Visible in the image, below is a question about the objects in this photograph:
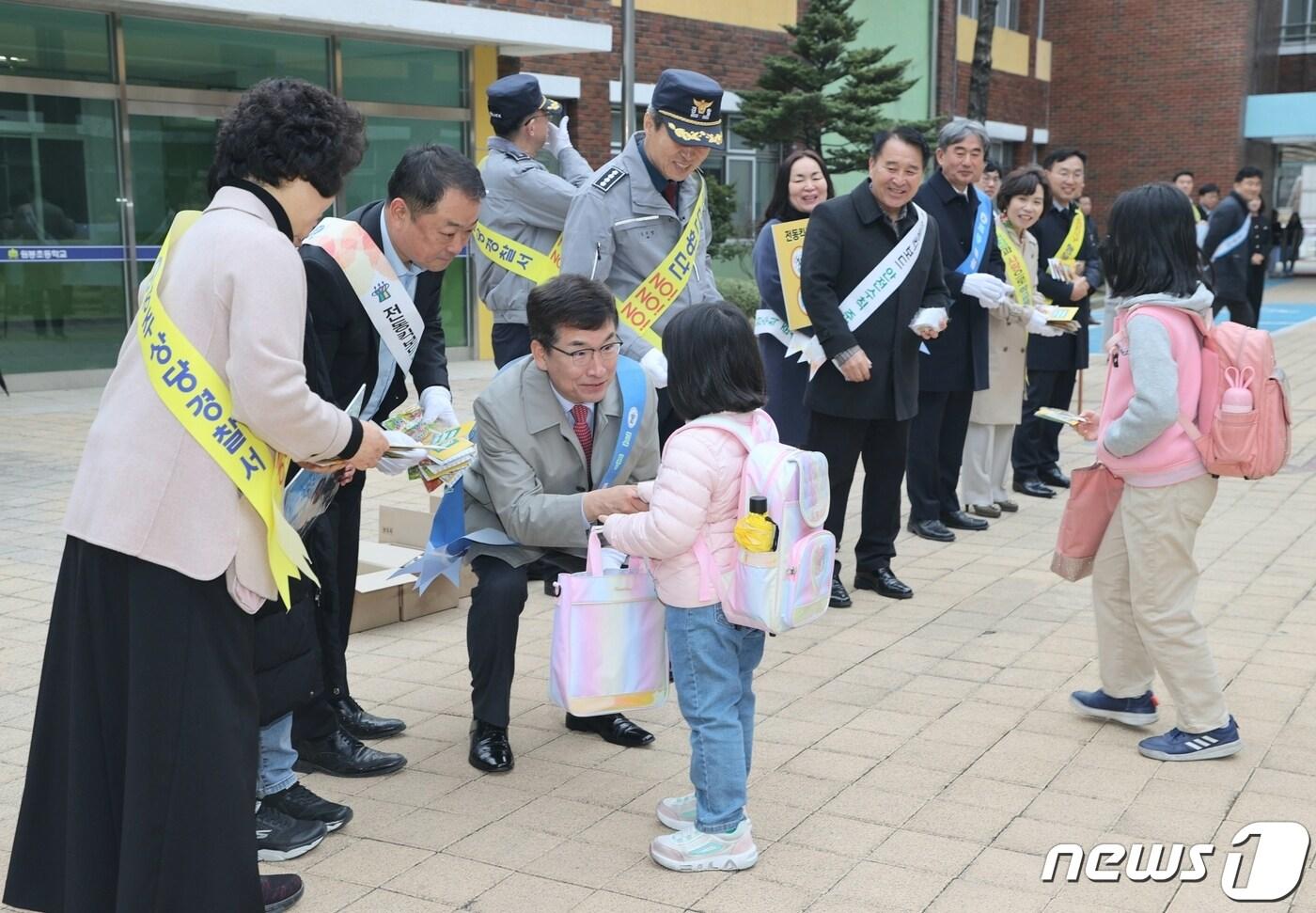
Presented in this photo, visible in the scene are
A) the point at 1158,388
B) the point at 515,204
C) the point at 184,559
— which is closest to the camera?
the point at 184,559

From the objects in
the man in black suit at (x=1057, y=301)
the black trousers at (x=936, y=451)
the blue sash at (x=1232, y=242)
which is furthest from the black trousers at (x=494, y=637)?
the blue sash at (x=1232, y=242)

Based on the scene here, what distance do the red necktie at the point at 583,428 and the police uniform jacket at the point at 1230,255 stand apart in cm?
1068

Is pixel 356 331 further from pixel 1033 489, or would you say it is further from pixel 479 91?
pixel 479 91

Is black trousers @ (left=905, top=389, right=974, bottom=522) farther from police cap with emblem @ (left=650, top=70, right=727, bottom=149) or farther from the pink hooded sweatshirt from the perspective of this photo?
the pink hooded sweatshirt

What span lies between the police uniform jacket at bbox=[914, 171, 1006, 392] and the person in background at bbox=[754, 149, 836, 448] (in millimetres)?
686

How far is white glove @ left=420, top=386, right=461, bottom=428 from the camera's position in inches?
154

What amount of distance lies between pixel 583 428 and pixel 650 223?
109cm

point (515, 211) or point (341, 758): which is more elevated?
point (515, 211)

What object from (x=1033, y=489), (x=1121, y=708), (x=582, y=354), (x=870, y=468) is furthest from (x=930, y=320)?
(x=1033, y=489)

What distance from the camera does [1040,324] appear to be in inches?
281

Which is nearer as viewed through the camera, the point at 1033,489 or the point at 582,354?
the point at 582,354

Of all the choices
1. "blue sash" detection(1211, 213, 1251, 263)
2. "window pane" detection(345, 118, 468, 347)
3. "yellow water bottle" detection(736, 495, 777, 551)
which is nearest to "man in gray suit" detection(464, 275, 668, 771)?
"yellow water bottle" detection(736, 495, 777, 551)

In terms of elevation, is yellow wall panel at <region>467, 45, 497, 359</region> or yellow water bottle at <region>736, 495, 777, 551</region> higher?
yellow wall panel at <region>467, 45, 497, 359</region>

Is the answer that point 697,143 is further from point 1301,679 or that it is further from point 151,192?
point 151,192
